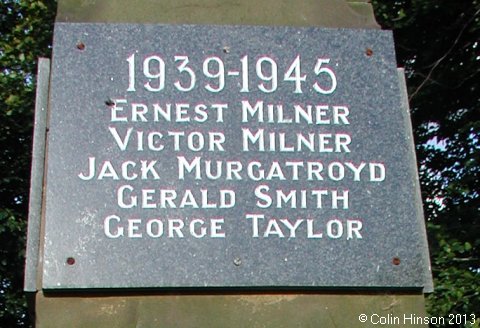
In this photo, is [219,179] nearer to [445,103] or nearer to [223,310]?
[223,310]

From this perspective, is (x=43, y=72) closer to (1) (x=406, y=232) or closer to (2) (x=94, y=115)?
(2) (x=94, y=115)

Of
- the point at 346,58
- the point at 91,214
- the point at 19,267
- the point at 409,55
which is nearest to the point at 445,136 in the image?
the point at 409,55

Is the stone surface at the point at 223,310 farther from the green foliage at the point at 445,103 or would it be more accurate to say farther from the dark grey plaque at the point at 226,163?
the green foliage at the point at 445,103

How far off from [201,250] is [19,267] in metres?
7.45

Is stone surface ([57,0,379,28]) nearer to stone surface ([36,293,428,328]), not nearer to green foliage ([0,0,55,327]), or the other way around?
stone surface ([36,293,428,328])

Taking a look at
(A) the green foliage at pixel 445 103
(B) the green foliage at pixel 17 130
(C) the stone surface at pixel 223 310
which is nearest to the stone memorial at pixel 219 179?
(C) the stone surface at pixel 223 310

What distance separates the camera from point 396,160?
315 cm

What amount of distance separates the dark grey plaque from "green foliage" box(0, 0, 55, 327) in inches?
265

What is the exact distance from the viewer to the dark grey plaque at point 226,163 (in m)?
2.93

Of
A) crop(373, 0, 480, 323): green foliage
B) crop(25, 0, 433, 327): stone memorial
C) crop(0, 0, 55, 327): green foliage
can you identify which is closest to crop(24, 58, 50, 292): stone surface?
crop(25, 0, 433, 327): stone memorial

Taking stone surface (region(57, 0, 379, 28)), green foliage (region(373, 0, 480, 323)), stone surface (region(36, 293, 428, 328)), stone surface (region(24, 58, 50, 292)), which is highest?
green foliage (region(373, 0, 480, 323))

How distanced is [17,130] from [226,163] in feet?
25.2

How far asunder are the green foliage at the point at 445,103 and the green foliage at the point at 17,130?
3.93m

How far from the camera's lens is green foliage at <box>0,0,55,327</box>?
32.2 ft
